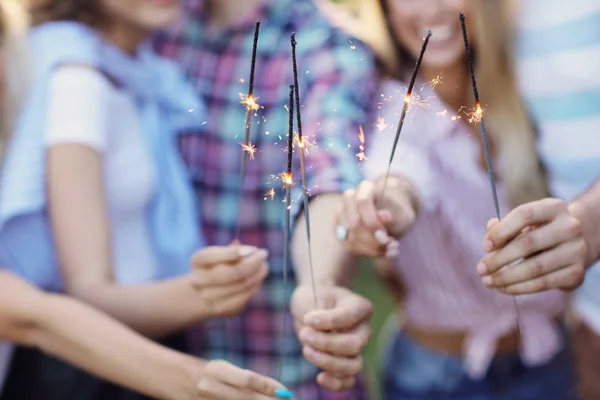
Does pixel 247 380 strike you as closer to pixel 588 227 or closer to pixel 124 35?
pixel 588 227

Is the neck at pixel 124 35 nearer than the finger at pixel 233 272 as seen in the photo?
No

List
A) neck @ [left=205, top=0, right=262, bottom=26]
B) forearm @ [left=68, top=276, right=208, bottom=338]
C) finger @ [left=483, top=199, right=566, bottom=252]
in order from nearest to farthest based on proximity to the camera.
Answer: finger @ [left=483, top=199, right=566, bottom=252] < forearm @ [left=68, top=276, right=208, bottom=338] < neck @ [left=205, top=0, right=262, bottom=26]

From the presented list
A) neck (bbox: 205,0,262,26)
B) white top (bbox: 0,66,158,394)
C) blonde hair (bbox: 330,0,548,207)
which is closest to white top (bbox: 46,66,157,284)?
white top (bbox: 0,66,158,394)

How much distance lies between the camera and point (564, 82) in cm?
43

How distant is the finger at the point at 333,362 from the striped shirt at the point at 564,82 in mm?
189

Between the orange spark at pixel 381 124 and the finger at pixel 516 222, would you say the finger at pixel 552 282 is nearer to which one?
the finger at pixel 516 222

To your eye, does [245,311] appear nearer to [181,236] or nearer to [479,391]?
[181,236]

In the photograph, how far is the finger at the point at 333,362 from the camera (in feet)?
1.12

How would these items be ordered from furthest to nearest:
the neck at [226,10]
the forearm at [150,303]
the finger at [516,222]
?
the neck at [226,10] < the forearm at [150,303] < the finger at [516,222]

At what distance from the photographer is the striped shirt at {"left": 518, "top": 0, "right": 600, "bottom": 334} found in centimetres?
43

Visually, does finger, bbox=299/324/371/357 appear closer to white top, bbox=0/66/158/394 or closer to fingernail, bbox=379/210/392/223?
fingernail, bbox=379/210/392/223

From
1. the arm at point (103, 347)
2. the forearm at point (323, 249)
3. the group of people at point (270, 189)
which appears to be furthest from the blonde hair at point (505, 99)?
the arm at point (103, 347)

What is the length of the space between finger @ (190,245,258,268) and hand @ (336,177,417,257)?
6cm

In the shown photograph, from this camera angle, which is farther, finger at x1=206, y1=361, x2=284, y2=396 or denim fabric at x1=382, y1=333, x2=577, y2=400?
denim fabric at x1=382, y1=333, x2=577, y2=400
